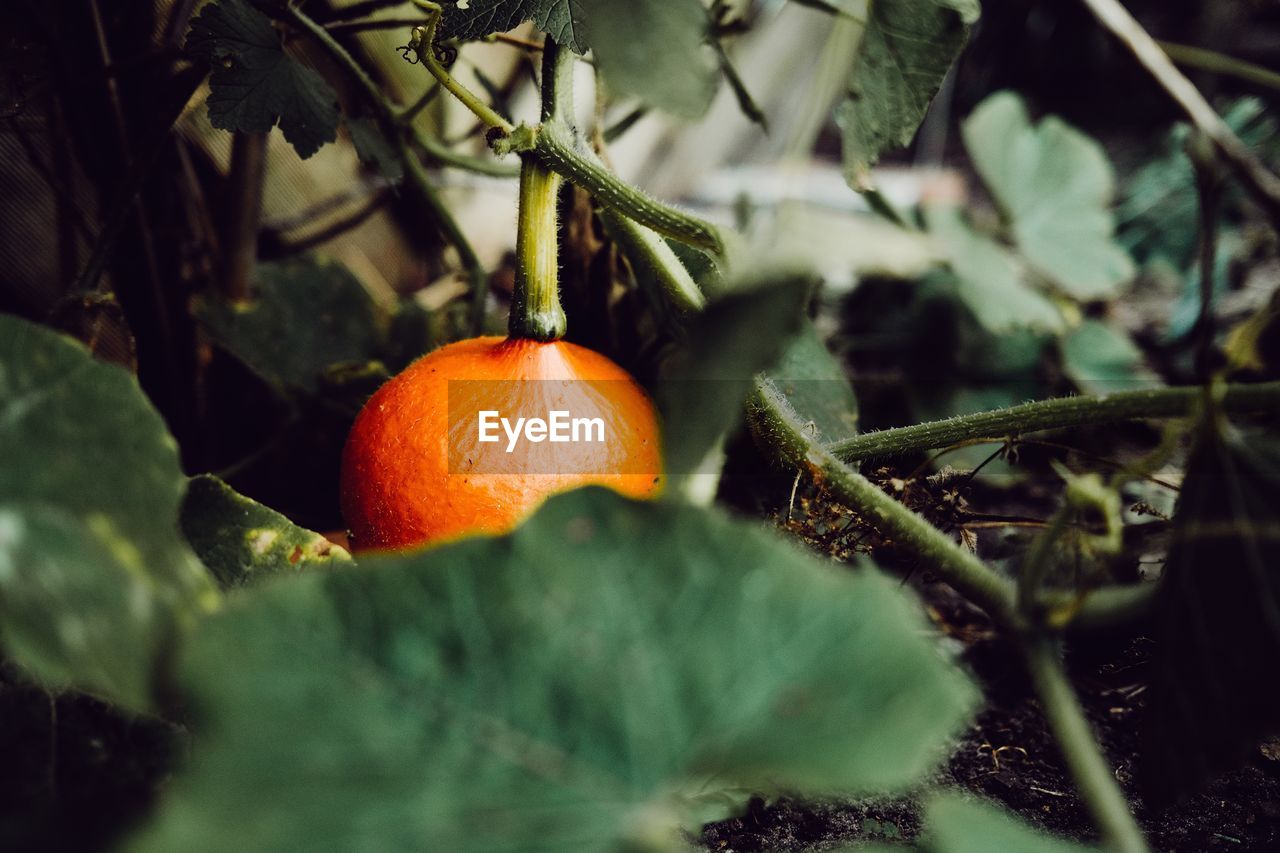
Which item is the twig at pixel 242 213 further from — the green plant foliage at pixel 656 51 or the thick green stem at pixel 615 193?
the green plant foliage at pixel 656 51

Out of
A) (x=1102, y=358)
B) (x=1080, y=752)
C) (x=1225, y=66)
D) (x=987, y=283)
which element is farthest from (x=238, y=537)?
(x=1102, y=358)

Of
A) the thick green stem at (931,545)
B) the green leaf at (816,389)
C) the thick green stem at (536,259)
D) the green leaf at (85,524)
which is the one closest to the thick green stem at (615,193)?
the thick green stem at (536,259)

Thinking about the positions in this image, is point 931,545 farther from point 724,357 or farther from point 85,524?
point 85,524

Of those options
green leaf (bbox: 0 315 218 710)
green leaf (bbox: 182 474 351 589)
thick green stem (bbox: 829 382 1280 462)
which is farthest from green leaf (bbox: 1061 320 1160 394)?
green leaf (bbox: 0 315 218 710)

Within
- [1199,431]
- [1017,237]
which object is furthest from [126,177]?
[1017,237]

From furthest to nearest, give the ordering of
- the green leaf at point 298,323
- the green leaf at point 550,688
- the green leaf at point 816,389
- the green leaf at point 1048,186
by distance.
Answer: the green leaf at point 1048,186, the green leaf at point 298,323, the green leaf at point 816,389, the green leaf at point 550,688

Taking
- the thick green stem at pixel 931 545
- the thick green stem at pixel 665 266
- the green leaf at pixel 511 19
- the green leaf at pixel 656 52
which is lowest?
the thick green stem at pixel 931 545
